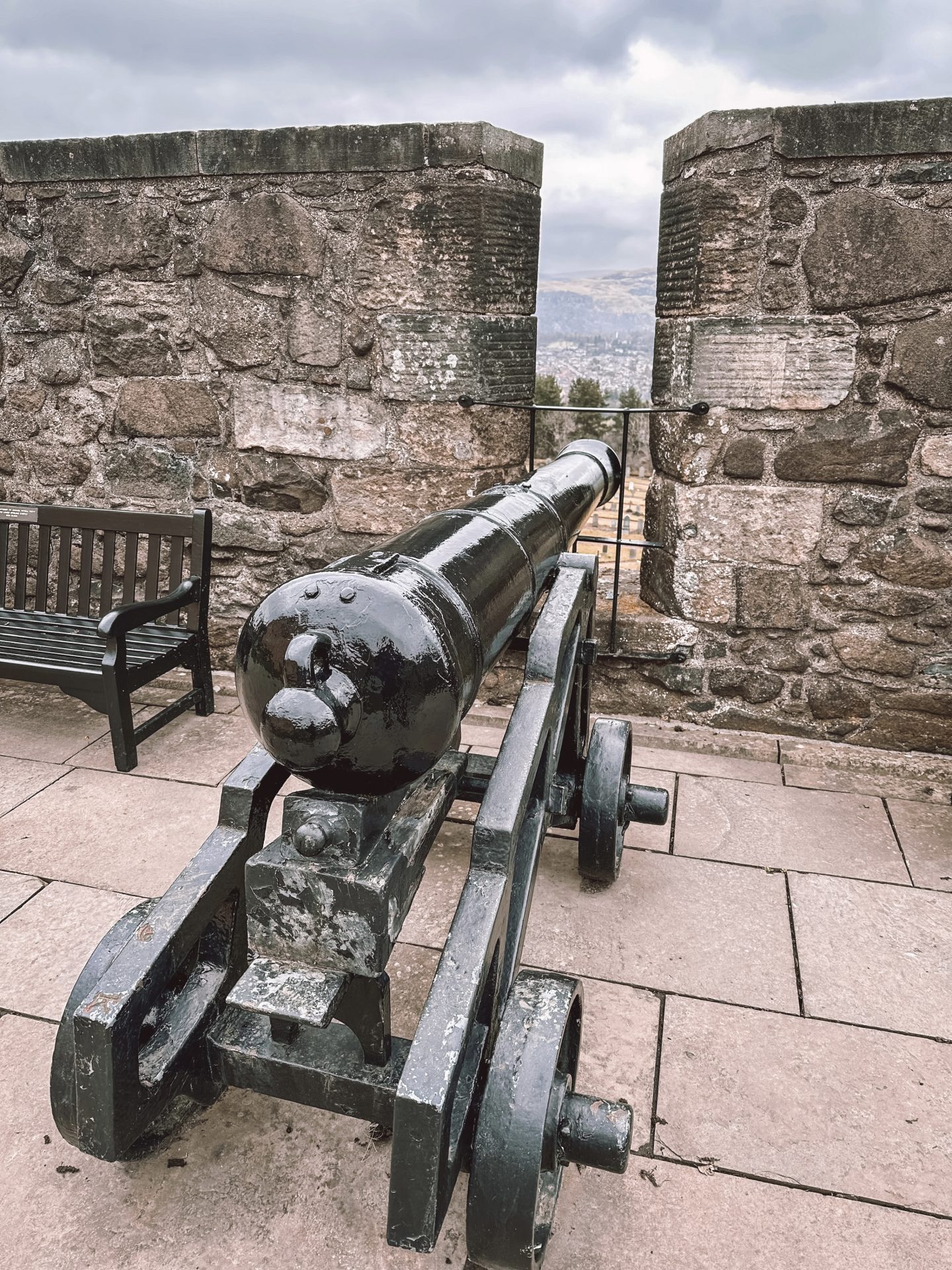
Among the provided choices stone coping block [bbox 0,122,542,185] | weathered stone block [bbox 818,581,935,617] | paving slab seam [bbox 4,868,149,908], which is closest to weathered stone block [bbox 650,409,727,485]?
weathered stone block [bbox 818,581,935,617]

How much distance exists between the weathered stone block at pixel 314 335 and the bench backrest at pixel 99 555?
780 mm

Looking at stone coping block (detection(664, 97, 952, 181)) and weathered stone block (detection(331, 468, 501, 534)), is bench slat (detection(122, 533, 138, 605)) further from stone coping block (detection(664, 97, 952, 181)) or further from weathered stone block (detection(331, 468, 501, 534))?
stone coping block (detection(664, 97, 952, 181))

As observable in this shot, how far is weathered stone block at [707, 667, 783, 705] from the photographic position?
12.5ft

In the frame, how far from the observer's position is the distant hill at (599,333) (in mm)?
5497

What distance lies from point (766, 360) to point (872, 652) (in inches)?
47.4

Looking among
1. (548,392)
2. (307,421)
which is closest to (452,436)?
(307,421)

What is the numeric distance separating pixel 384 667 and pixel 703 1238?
1.23m

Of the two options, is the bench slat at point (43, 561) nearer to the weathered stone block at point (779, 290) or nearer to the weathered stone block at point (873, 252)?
the weathered stone block at point (779, 290)

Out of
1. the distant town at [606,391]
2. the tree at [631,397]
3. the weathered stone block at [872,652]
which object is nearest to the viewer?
the weathered stone block at [872,652]

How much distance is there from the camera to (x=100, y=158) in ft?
12.6

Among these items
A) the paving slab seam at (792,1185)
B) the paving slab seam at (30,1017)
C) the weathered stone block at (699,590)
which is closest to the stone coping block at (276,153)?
the weathered stone block at (699,590)

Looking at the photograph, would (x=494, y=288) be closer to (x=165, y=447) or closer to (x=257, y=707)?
(x=165, y=447)

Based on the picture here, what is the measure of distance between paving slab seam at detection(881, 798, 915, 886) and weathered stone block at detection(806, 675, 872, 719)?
1.53 feet

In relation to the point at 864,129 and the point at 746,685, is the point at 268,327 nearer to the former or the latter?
the point at 864,129
